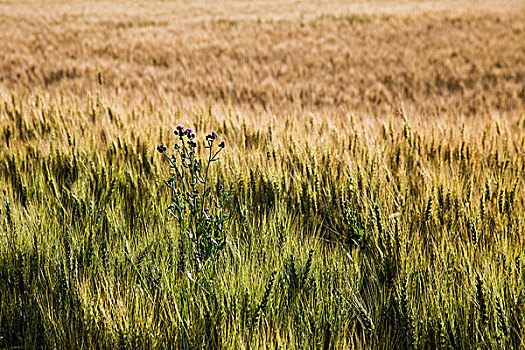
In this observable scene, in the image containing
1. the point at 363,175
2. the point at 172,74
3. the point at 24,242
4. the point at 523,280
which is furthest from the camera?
the point at 172,74

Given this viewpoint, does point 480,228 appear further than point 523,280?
Yes

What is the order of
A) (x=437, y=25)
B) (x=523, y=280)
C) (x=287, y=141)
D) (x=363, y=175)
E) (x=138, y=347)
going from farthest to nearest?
(x=437, y=25) < (x=287, y=141) < (x=363, y=175) < (x=523, y=280) < (x=138, y=347)

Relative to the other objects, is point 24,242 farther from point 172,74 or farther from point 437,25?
point 437,25

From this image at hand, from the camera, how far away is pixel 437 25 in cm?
966

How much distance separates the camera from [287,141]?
2264 millimetres

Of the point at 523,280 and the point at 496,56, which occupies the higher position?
the point at 496,56

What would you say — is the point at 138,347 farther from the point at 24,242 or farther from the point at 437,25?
the point at 437,25

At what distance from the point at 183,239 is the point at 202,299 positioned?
0.28 metres

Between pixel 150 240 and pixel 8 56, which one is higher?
pixel 8 56

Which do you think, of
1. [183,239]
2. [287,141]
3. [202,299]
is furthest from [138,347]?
[287,141]

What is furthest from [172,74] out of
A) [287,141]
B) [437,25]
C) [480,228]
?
[437,25]

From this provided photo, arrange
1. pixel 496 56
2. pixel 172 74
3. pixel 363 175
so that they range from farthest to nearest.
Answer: pixel 496 56, pixel 172 74, pixel 363 175

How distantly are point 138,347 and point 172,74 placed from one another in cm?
586

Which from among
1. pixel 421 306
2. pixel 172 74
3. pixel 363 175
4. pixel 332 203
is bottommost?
pixel 421 306
